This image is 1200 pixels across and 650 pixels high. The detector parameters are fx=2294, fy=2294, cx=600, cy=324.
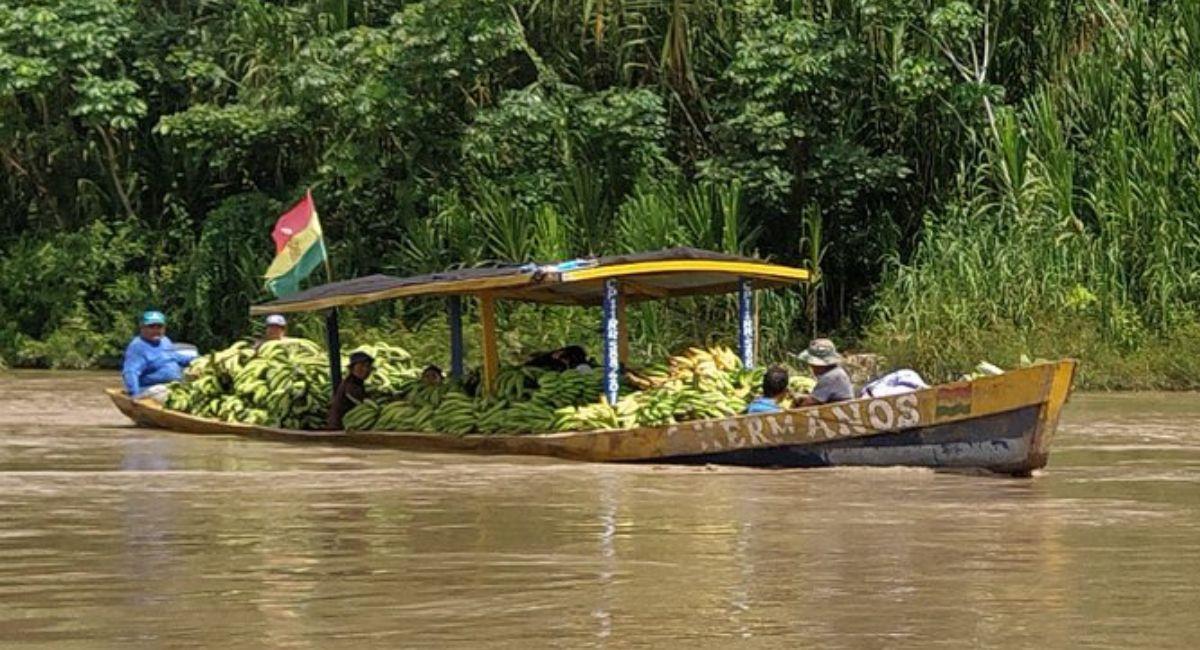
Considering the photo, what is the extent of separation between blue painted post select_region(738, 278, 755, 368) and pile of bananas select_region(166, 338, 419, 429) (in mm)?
2885

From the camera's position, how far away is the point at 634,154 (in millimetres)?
26719

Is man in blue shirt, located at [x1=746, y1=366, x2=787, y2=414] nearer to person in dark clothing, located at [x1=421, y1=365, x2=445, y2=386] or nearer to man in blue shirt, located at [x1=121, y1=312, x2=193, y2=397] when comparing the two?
person in dark clothing, located at [x1=421, y1=365, x2=445, y2=386]

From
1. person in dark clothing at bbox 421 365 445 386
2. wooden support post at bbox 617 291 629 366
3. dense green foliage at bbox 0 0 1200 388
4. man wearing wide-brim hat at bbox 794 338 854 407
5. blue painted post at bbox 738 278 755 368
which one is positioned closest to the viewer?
man wearing wide-brim hat at bbox 794 338 854 407

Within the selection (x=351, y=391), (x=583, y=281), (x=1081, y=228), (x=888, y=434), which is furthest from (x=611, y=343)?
(x=1081, y=228)

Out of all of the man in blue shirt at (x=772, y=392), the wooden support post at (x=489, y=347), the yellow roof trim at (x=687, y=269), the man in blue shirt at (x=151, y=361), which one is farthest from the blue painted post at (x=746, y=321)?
the man in blue shirt at (x=151, y=361)

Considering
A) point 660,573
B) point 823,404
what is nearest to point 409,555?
point 660,573

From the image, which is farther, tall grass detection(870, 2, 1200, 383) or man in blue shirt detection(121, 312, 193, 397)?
tall grass detection(870, 2, 1200, 383)

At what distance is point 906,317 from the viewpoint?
937 inches

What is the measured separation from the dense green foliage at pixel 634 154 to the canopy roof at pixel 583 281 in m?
6.17

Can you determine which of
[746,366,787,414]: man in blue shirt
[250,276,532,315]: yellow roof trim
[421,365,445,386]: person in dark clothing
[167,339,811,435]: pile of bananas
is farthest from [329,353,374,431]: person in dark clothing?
[746,366,787,414]: man in blue shirt

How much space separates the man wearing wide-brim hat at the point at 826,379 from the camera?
48.8 feet

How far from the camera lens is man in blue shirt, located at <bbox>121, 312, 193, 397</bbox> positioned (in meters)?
20.3

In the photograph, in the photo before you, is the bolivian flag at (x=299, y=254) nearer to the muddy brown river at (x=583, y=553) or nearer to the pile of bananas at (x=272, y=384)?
the pile of bananas at (x=272, y=384)

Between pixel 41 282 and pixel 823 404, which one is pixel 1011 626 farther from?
pixel 41 282
